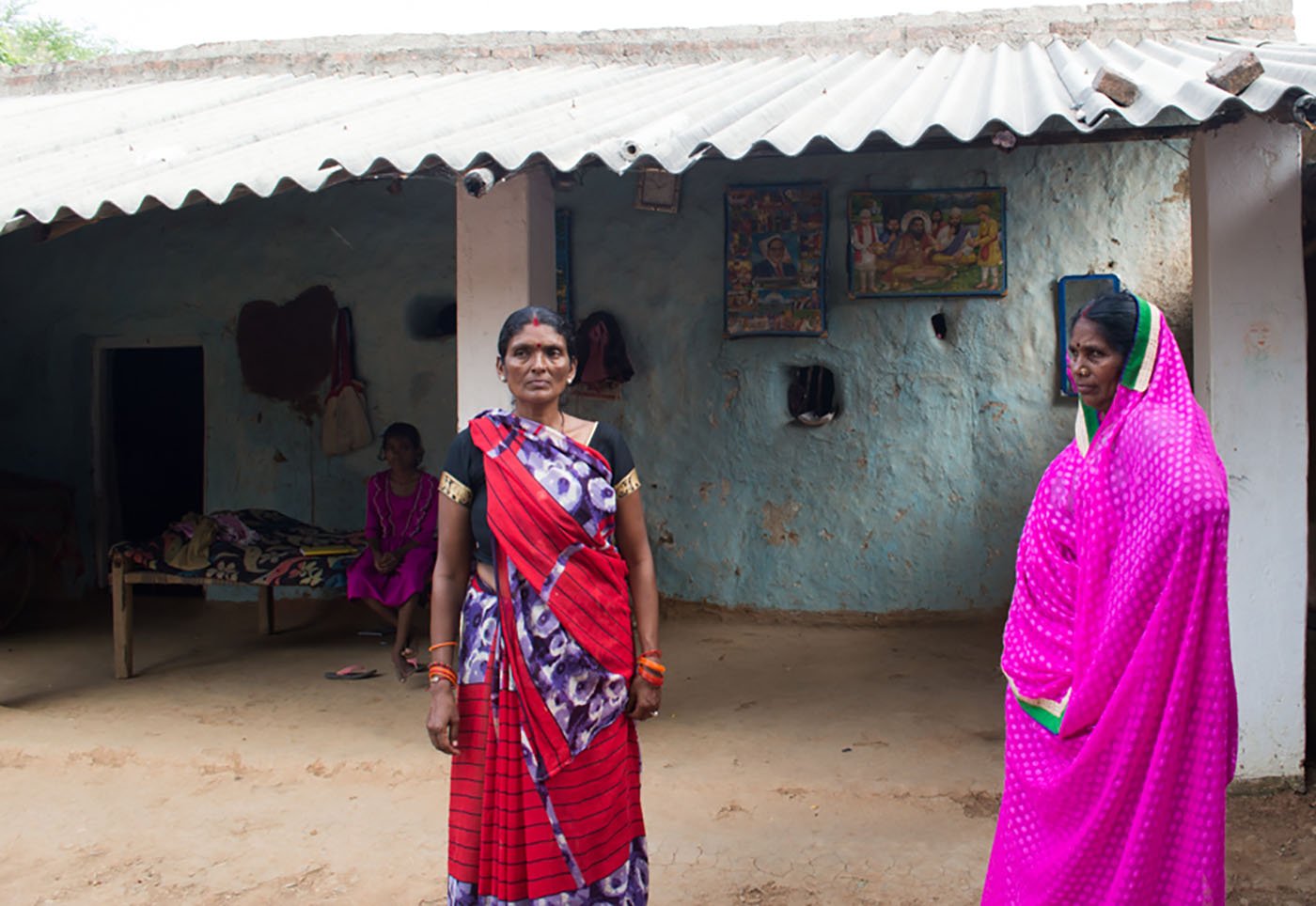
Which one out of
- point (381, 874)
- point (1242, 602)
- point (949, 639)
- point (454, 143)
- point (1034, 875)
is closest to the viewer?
point (1034, 875)

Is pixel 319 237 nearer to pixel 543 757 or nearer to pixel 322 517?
pixel 322 517

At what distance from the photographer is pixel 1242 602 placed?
12.0 feet

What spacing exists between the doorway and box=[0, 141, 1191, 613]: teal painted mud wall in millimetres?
565

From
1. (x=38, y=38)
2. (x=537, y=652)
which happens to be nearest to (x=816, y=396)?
(x=537, y=652)

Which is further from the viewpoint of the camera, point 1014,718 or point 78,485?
point 78,485

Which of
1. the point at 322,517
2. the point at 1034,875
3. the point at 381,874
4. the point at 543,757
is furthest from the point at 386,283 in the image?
the point at 1034,875

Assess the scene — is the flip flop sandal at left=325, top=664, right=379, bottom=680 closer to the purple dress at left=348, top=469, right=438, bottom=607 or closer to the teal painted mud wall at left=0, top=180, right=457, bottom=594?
the purple dress at left=348, top=469, right=438, bottom=607

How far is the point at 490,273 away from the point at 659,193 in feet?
8.72

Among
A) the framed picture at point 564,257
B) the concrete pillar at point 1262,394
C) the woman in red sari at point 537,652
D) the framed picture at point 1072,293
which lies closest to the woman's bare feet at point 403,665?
the framed picture at point 564,257

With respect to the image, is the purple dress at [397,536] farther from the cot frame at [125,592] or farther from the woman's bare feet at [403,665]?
the cot frame at [125,592]

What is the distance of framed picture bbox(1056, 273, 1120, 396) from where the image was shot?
6.26 m

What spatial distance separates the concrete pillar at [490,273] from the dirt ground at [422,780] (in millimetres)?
1505

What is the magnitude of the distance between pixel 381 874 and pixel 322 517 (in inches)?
171

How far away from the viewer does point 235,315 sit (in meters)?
7.27
